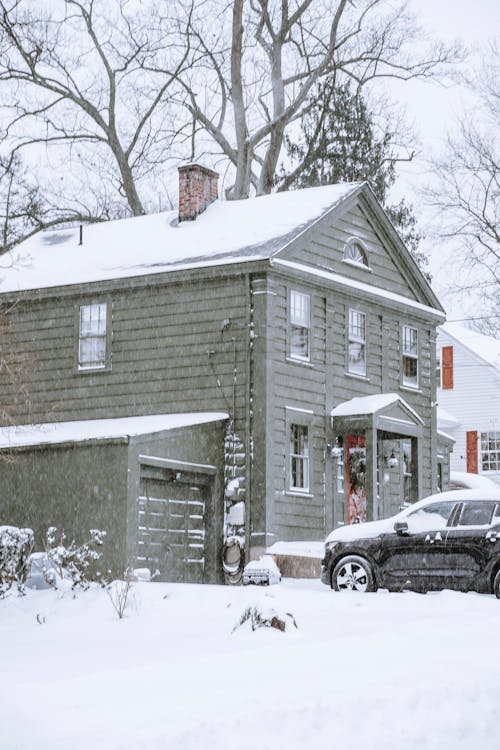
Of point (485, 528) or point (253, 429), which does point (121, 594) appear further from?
point (253, 429)

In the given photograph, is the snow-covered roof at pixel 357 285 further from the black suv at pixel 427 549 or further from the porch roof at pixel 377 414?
the black suv at pixel 427 549

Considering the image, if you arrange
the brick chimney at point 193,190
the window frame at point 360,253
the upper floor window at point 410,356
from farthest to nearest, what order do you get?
the upper floor window at point 410,356 → the brick chimney at point 193,190 → the window frame at point 360,253

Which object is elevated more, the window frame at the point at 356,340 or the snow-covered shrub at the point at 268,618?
the window frame at the point at 356,340

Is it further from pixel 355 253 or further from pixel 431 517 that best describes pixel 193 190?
pixel 431 517

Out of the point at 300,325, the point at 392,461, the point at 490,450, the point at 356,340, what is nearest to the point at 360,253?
the point at 356,340

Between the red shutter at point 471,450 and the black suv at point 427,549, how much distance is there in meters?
22.7

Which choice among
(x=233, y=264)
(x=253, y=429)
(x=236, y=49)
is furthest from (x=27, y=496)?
(x=236, y=49)

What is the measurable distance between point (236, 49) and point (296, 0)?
2639 millimetres

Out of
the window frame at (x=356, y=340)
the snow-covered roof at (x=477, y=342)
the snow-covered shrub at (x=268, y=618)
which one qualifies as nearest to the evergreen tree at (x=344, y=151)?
the snow-covered roof at (x=477, y=342)

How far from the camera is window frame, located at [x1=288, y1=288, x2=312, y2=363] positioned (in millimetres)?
24328

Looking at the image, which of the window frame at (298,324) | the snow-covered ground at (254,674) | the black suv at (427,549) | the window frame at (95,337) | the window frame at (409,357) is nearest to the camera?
the snow-covered ground at (254,674)

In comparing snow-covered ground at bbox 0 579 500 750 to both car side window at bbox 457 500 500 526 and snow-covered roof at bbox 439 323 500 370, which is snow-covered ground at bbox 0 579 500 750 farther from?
snow-covered roof at bbox 439 323 500 370

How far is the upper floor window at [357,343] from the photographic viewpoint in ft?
86.1

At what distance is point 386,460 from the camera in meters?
27.3
